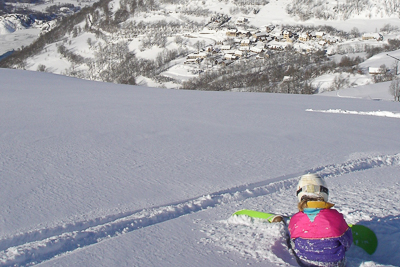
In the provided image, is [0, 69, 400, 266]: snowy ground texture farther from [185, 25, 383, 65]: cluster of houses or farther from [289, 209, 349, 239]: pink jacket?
[185, 25, 383, 65]: cluster of houses

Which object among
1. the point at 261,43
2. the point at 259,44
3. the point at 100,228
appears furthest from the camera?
the point at 261,43

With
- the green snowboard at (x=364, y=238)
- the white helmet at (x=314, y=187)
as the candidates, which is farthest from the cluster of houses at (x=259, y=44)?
the white helmet at (x=314, y=187)

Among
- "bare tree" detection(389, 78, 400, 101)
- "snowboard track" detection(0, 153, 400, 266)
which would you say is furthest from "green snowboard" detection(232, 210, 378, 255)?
"bare tree" detection(389, 78, 400, 101)

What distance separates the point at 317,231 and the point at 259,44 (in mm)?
70652

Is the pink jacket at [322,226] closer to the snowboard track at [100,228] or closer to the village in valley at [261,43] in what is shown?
the snowboard track at [100,228]

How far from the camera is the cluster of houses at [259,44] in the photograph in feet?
209

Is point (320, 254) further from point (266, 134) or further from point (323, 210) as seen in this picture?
point (266, 134)

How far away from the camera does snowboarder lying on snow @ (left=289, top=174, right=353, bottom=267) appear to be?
230 centimetres

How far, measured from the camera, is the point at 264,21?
83250mm

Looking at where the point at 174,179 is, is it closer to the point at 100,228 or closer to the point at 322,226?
the point at 100,228

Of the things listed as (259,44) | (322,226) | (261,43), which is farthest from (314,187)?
(261,43)

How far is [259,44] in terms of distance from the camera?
69.2 m

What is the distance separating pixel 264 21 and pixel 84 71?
150 feet

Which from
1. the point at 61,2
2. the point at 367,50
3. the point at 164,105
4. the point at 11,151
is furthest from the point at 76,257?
the point at 61,2
